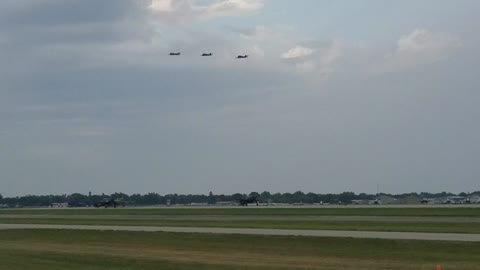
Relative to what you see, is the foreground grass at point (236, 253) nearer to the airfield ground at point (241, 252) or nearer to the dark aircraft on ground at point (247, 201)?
the airfield ground at point (241, 252)

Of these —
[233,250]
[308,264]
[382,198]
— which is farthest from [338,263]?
[382,198]

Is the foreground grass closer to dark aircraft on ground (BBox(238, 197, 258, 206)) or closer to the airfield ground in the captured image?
the airfield ground

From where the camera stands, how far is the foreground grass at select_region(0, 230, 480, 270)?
24.5 m

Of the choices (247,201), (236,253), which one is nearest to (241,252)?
(236,253)

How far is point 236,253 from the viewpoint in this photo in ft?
95.3

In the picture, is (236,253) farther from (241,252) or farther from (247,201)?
(247,201)

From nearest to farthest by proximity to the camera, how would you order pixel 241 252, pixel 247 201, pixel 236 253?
pixel 236 253 < pixel 241 252 < pixel 247 201

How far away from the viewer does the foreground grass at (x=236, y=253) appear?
80.3 feet

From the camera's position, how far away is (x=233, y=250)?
30.4 m

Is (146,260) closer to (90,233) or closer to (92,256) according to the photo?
(92,256)

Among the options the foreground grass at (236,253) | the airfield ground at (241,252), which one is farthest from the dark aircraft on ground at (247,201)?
the foreground grass at (236,253)

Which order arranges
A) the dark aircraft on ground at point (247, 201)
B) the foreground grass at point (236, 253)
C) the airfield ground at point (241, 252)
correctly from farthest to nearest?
the dark aircraft on ground at point (247, 201) → the airfield ground at point (241, 252) → the foreground grass at point (236, 253)

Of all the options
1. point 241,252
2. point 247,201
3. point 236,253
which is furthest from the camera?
point 247,201

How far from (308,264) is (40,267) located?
30.8ft
